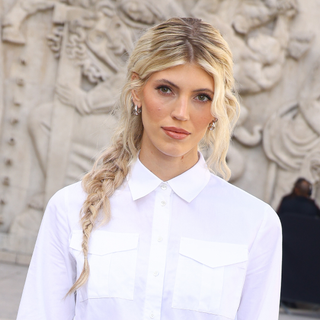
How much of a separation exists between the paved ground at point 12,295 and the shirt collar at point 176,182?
2.84 metres

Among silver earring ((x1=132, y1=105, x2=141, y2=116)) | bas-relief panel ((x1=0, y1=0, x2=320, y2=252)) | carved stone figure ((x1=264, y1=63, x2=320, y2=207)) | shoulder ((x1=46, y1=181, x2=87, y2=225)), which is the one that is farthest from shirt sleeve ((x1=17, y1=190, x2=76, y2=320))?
carved stone figure ((x1=264, y1=63, x2=320, y2=207))

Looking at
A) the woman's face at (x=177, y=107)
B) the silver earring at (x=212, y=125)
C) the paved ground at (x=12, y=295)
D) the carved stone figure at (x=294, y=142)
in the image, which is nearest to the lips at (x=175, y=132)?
the woman's face at (x=177, y=107)

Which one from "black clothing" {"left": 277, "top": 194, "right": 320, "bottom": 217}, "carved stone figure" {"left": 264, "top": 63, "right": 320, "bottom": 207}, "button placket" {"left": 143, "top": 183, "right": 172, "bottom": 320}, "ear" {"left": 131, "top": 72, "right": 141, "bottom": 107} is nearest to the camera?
"button placket" {"left": 143, "top": 183, "right": 172, "bottom": 320}

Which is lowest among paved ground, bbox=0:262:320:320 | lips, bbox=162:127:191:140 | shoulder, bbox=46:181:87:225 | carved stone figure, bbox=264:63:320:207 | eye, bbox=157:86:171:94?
paved ground, bbox=0:262:320:320

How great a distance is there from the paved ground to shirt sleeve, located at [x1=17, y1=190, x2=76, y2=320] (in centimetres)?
274

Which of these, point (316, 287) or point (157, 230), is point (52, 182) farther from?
point (157, 230)

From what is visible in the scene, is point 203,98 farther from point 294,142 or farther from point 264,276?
point 294,142

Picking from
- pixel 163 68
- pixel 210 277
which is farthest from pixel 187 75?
pixel 210 277

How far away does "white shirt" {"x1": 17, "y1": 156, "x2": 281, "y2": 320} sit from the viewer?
4.24ft

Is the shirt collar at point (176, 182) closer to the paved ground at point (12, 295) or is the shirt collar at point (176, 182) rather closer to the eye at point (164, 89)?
the eye at point (164, 89)

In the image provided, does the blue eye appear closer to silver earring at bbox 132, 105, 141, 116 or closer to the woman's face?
the woman's face

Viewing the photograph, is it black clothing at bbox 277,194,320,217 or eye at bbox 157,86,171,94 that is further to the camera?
black clothing at bbox 277,194,320,217

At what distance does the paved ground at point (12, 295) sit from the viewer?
410 cm

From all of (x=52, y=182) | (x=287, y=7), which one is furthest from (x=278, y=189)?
(x=52, y=182)
